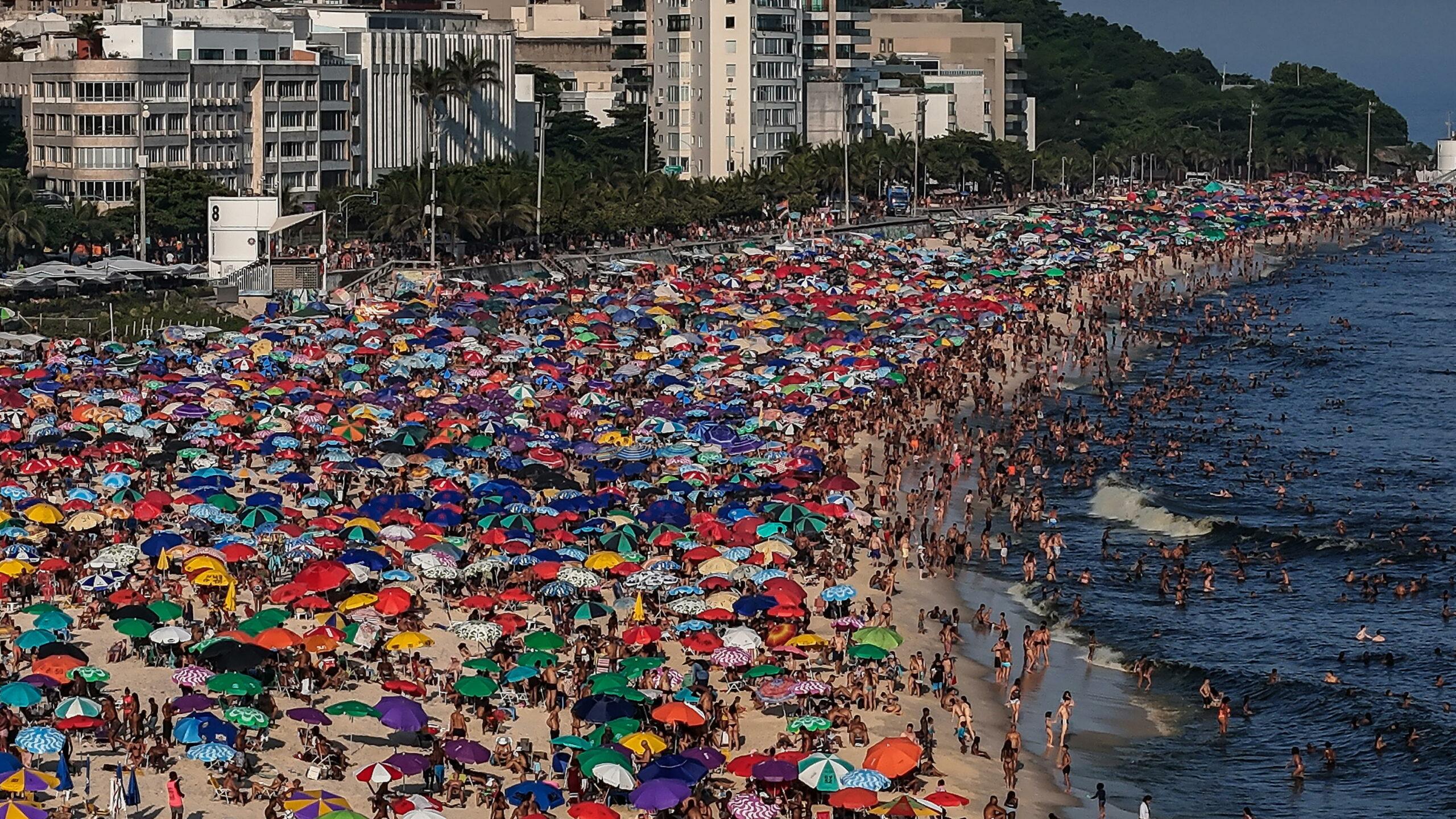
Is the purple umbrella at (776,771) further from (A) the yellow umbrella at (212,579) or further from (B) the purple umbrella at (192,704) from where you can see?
(A) the yellow umbrella at (212,579)

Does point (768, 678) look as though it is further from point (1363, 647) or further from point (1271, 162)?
point (1271, 162)

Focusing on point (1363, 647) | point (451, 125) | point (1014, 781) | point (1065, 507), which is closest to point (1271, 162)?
point (451, 125)

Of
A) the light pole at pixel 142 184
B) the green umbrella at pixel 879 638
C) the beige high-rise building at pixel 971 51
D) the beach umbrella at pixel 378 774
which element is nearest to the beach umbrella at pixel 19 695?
the beach umbrella at pixel 378 774

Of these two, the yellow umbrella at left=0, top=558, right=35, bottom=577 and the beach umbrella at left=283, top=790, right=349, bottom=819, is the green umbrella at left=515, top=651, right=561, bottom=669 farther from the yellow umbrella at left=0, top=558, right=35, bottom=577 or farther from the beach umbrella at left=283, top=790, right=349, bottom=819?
the yellow umbrella at left=0, top=558, right=35, bottom=577

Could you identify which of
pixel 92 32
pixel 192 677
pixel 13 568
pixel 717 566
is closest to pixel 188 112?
pixel 92 32

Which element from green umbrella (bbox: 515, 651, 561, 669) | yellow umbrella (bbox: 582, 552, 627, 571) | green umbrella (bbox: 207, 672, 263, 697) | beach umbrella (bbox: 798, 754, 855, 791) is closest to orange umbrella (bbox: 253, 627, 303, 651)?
green umbrella (bbox: 207, 672, 263, 697)

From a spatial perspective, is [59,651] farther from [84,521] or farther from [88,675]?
[84,521]
